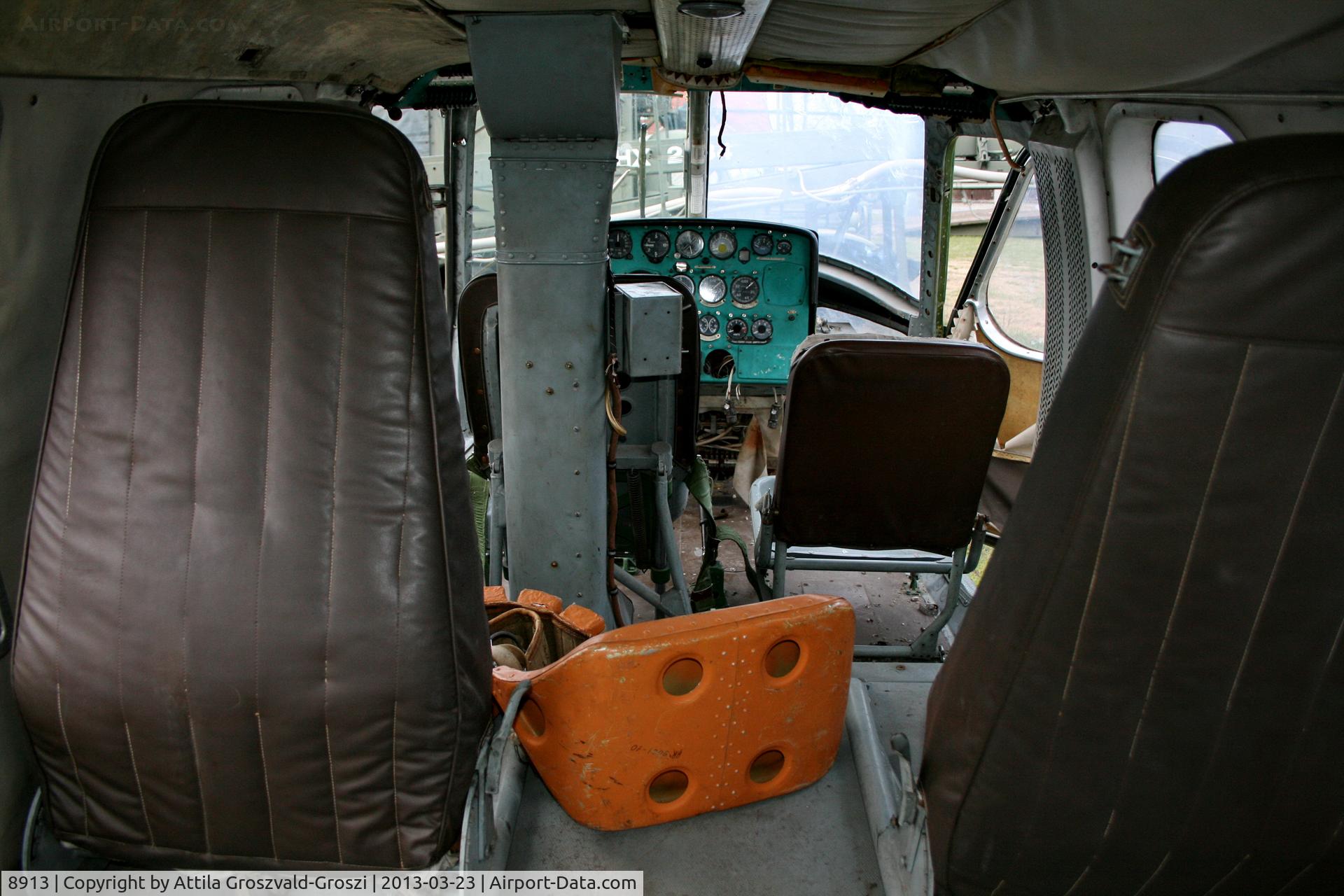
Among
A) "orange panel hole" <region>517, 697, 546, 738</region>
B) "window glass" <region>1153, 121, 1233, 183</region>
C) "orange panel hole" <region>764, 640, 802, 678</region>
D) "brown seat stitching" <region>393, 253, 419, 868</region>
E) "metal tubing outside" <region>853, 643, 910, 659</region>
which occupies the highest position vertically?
"window glass" <region>1153, 121, 1233, 183</region>

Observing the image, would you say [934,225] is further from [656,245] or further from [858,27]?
[858,27]

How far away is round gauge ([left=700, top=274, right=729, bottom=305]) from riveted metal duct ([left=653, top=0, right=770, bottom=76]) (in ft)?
7.91

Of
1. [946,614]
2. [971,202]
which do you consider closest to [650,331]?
[946,614]

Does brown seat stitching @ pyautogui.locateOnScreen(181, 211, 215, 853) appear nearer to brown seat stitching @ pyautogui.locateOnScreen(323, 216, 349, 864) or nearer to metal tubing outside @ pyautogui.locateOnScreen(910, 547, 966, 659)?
brown seat stitching @ pyautogui.locateOnScreen(323, 216, 349, 864)

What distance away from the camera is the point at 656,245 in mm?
5516

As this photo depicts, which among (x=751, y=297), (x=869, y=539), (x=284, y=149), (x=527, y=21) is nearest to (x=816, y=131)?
(x=751, y=297)

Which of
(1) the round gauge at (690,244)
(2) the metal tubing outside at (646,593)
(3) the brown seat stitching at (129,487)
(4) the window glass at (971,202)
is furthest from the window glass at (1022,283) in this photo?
(3) the brown seat stitching at (129,487)

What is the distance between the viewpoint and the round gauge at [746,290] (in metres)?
5.56

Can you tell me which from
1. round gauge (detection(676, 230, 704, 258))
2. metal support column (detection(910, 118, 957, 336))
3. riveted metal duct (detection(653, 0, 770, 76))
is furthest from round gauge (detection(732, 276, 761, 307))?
riveted metal duct (detection(653, 0, 770, 76))

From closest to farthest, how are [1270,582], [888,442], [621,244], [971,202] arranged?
[1270,582], [888,442], [621,244], [971,202]

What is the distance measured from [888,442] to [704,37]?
126 cm

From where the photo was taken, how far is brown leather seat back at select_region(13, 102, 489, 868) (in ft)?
4.25

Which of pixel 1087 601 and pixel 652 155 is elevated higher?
pixel 652 155

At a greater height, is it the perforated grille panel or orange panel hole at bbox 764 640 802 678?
the perforated grille panel
